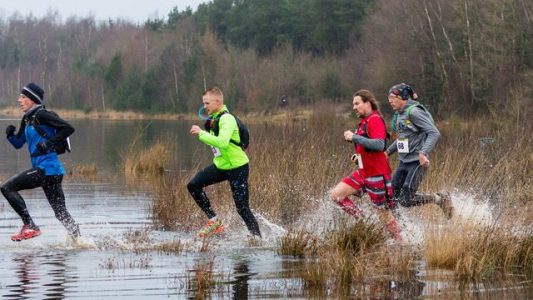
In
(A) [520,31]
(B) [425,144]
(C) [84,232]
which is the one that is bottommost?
(C) [84,232]

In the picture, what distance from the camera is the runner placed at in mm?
11234

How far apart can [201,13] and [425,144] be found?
4001 inches

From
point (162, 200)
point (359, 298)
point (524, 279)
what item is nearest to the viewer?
point (359, 298)

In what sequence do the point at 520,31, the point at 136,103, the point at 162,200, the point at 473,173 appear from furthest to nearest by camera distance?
1. the point at 136,103
2. the point at 520,31
3. the point at 162,200
4. the point at 473,173

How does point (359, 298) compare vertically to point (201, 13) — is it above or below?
below

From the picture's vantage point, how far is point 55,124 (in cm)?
1166

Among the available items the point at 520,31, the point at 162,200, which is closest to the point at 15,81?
the point at 520,31

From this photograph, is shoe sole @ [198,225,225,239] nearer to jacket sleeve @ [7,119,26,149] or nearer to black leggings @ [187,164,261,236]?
black leggings @ [187,164,261,236]

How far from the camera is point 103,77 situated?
354ft

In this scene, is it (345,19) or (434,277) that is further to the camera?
(345,19)

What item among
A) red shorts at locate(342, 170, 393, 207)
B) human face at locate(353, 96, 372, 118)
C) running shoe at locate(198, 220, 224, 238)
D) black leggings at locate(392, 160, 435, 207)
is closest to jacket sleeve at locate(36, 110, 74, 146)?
running shoe at locate(198, 220, 224, 238)

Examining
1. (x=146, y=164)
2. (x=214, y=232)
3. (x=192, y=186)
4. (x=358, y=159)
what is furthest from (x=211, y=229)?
(x=146, y=164)

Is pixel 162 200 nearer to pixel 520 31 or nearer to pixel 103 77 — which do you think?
pixel 520 31

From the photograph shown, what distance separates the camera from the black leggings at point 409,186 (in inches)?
458
